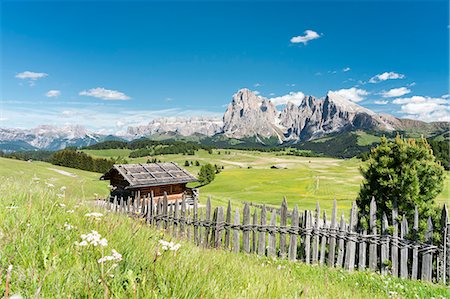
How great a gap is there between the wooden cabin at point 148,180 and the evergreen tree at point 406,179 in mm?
18913

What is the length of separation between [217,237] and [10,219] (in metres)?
6.72

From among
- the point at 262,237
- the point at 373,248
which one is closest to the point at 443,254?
the point at 373,248

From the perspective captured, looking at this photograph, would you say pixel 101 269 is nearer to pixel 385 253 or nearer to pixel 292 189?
pixel 385 253

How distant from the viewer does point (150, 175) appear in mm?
29016

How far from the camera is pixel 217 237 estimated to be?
366 inches

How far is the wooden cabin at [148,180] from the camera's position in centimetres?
2766

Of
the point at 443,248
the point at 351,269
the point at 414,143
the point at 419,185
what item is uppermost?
the point at 414,143

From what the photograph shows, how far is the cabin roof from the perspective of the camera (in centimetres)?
2745

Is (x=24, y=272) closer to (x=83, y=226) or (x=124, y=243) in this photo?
(x=124, y=243)

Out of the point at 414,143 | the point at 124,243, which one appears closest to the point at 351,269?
the point at 414,143

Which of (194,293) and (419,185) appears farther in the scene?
(419,185)

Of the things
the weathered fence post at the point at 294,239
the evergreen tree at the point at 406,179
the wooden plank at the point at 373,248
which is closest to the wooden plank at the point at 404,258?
the wooden plank at the point at 373,248

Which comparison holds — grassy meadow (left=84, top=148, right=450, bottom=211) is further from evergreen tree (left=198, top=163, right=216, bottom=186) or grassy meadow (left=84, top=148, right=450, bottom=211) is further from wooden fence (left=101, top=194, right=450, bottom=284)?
wooden fence (left=101, top=194, right=450, bottom=284)

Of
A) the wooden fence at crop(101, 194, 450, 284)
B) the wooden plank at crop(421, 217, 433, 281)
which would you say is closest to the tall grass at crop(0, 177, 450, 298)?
the wooden fence at crop(101, 194, 450, 284)
